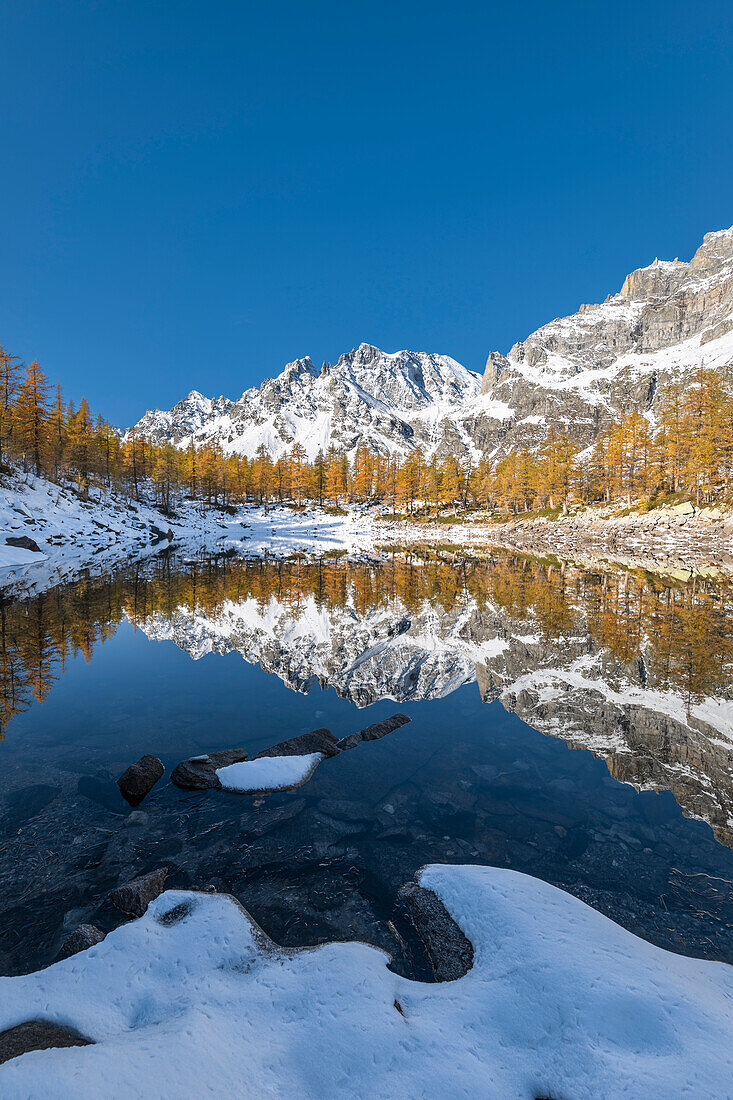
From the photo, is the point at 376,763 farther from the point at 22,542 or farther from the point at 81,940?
the point at 22,542

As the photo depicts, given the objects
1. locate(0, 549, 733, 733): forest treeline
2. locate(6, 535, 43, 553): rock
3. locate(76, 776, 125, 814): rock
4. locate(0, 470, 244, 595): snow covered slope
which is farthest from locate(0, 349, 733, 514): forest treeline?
locate(76, 776, 125, 814): rock

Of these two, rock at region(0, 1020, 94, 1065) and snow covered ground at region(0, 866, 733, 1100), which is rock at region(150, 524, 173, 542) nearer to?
snow covered ground at region(0, 866, 733, 1100)

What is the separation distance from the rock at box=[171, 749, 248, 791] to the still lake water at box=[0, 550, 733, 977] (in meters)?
0.18

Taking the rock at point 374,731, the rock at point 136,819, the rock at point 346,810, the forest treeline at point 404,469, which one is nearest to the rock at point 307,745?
the rock at point 374,731

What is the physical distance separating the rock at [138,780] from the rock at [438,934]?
460 cm

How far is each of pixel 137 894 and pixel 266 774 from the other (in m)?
2.85

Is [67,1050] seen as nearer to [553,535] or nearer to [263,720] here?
[263,720]

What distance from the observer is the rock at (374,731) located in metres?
9.05

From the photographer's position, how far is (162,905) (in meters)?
4.74

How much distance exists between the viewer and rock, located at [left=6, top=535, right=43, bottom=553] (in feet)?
115

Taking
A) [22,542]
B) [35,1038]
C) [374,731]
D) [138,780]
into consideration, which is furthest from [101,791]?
[22,542]

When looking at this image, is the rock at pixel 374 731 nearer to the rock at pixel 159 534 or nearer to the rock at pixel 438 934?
the rock at pixel 438 934

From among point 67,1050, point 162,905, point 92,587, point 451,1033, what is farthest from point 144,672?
point 92,587

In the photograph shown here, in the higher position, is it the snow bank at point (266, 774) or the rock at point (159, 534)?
the rock at point (159, 534)
